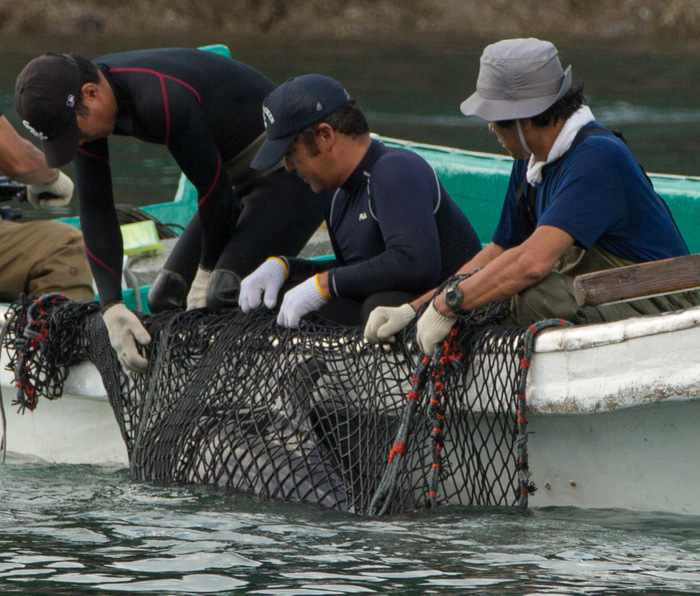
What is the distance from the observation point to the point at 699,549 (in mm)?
4523

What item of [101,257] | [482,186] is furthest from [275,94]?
[482,186]

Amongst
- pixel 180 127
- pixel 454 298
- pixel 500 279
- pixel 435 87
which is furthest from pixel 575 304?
pixel 435 87

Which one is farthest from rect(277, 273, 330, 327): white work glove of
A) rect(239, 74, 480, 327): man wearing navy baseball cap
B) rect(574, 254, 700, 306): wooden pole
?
rect(574, 254, 700, 306): wooden pole

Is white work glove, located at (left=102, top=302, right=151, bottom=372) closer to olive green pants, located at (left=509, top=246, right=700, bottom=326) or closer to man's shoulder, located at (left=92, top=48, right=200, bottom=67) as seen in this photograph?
man's shoulder, located at (left=92, top=48, right=200, bottom=67)

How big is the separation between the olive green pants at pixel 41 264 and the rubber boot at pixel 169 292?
22.0 inches

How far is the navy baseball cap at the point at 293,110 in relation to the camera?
525 centimetres

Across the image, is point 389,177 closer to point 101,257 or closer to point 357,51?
point 101,257

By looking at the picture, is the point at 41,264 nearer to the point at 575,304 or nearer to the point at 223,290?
the point at 223,290

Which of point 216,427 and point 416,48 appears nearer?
point 216,427

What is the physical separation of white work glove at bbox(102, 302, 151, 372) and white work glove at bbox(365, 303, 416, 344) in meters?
1.00

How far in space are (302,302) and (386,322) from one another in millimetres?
416

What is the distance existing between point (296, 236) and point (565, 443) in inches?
58.3

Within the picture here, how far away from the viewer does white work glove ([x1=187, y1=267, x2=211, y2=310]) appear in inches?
235

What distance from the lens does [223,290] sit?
5824 mm
